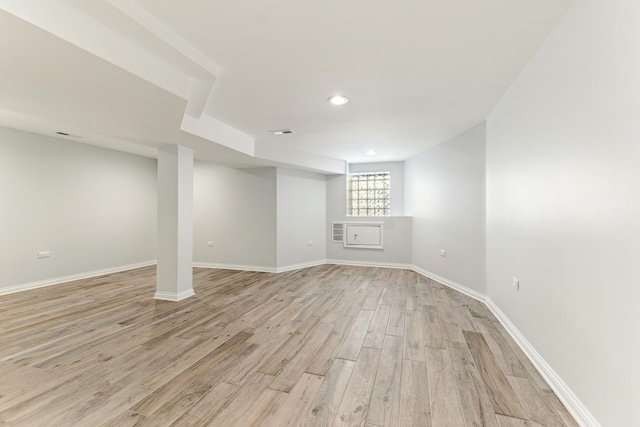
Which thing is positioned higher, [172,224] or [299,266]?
[172,224]

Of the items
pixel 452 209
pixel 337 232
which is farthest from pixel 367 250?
pixel 452 209

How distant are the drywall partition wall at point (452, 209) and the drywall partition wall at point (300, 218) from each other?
6.85 feet

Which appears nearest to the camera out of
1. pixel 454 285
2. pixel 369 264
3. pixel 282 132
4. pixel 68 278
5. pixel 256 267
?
pixel 282 132

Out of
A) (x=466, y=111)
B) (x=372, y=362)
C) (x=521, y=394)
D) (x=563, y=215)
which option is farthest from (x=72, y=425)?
(x=466, y=111)

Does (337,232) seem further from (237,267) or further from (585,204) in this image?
(585,204)

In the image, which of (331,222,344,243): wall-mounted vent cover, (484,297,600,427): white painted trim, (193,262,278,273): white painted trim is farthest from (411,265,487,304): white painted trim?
(193,262,278,273): white painted trim

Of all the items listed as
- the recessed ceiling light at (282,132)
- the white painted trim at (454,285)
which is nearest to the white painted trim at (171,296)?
the recessed ceiling light at (282,132)

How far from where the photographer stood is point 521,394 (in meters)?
1.83

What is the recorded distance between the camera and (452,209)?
4.45 metres

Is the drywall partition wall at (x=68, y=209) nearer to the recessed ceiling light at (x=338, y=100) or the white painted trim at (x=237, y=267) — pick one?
the white painted trim at (x=237, y=267)

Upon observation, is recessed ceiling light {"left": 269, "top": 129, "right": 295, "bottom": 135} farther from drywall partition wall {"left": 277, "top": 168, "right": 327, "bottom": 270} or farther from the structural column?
drywall partition wall {"left": 277, "top": 168, "right": 327, "bottom": 270}

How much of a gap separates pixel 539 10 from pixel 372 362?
103 inches

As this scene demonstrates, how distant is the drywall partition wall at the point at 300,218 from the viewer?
5.78 metres

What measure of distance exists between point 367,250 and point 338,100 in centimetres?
407
